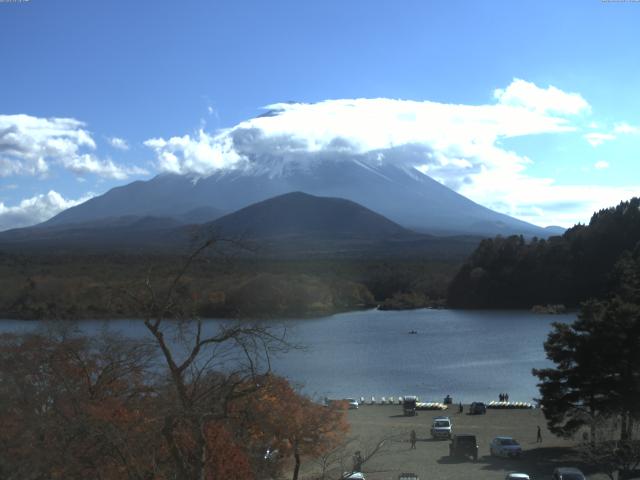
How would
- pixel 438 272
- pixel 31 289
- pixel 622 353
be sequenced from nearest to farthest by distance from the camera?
pixel 622 353, pixel 31 289, pixel 438 272

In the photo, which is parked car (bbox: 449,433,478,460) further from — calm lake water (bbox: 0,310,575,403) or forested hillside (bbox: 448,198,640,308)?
forested hillside (bbox: 448,198,640,308)

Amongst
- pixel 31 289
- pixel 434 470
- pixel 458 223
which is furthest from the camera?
pixel 458 223

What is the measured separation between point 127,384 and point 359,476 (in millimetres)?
3949

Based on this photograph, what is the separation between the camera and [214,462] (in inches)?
291

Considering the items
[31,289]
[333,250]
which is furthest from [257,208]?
[31,289]

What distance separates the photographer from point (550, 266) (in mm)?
59656

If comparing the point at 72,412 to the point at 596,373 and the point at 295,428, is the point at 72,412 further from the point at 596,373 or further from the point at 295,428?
the point at 596,373

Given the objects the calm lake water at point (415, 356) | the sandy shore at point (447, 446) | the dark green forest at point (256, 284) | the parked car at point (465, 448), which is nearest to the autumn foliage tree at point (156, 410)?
the sandy shore at point (447, 446)

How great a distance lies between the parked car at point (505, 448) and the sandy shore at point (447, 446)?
0.17m

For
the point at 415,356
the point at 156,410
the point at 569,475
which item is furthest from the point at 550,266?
the point at 156,410

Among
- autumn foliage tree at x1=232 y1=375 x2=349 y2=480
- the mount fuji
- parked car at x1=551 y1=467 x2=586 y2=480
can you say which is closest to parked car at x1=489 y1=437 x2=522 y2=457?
parked car at x1=551 y1=467 x2=586 y2=480

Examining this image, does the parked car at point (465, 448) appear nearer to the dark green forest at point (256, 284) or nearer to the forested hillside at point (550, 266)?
the dark green forest at point (256, 284)

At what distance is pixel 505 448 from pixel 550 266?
47.5 m

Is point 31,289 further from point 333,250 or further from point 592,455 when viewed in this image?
point 333,250
